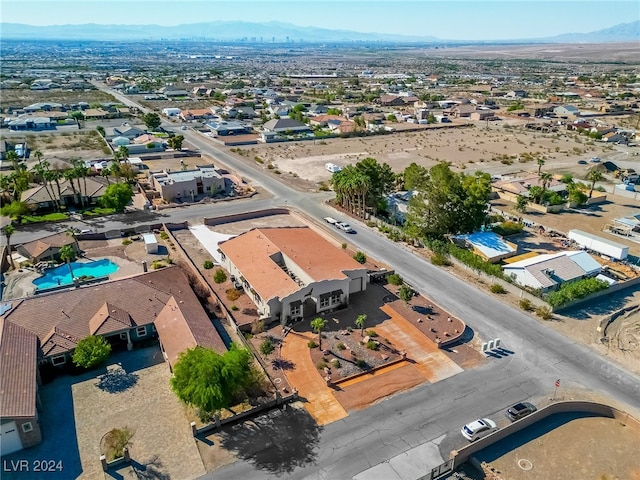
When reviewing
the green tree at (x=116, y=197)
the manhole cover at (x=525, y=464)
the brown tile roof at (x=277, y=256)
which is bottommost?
the manhole cover at (x=525, y=464)

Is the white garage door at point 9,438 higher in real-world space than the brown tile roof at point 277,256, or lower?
lower

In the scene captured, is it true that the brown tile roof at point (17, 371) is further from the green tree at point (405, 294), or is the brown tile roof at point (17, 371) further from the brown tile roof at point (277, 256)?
the green tree at point (405, 294)

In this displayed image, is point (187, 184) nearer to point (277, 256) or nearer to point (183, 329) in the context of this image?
point (277, 256)

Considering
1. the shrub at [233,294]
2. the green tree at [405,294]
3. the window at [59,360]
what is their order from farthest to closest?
the shrub at [233,294]
the green tree at [405,294]
the window at [59,360]

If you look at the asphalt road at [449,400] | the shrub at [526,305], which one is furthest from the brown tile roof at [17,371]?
the shrub at [526,305]

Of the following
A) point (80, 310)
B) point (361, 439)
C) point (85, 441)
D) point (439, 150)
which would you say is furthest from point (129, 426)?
point (439, 150)

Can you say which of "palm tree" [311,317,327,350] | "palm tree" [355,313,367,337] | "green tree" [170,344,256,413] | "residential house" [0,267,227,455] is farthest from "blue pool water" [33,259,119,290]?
"palm tree" [355,313,367,337]
